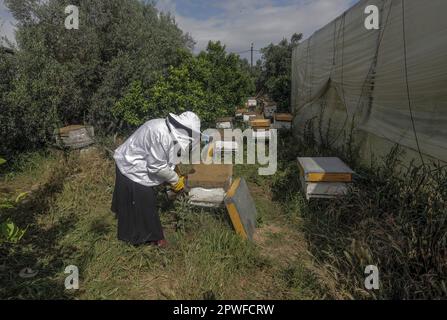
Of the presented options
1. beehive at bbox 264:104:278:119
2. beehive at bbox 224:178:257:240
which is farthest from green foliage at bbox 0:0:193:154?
beehive at bbox 264:104:278:119

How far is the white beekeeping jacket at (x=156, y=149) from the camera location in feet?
9.62

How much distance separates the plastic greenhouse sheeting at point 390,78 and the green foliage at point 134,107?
390 cm

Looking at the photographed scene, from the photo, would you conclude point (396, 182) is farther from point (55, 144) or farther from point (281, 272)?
point (55, 144)

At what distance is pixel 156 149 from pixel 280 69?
1557cm

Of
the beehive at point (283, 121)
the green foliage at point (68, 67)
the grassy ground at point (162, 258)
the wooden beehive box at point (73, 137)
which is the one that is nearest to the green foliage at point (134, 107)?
the green foliage at point (68, 67)

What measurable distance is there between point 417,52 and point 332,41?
11.1 feet

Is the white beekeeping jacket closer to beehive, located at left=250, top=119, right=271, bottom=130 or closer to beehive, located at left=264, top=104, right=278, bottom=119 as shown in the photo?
beehive, located at left=250, top=119, right=271, bottom=130

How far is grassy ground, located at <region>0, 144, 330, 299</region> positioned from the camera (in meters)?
2.53

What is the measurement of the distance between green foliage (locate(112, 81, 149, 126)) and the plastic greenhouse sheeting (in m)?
3.90

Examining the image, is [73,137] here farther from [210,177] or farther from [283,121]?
[283,121]

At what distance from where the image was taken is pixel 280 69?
56.2 ft

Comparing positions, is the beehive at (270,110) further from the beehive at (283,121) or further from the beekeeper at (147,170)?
the beekeeper at (147,170)

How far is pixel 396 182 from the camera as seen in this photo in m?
3.24
